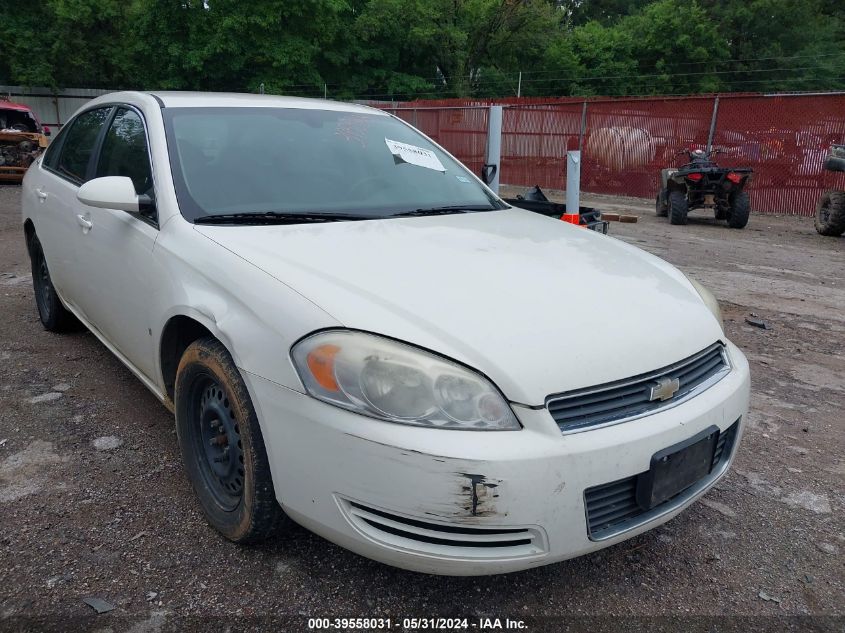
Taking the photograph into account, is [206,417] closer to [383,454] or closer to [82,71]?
[383,454]

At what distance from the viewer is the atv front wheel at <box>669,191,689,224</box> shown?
10.6 m

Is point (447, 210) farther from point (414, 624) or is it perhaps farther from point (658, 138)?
point (658, 138)

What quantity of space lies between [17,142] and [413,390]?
15014 millimetres

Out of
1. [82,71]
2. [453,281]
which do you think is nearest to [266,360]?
[453,281]

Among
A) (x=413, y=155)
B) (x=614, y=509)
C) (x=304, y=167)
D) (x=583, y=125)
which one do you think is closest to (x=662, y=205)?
(x=583, y=125)

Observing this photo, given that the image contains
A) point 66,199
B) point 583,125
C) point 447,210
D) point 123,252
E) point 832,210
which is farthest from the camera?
point 583,125

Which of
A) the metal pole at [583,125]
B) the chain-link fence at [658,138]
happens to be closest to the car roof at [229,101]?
the chain-link fence at [658,138]

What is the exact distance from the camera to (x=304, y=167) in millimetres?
2869

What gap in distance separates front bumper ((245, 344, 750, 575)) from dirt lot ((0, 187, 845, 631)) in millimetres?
332

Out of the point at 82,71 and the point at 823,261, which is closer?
the point at 823,261

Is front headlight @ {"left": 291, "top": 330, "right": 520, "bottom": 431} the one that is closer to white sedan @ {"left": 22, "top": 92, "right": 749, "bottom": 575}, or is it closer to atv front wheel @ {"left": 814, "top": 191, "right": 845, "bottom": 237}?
white sedan @ {"left": 22, "top": 92, "right": 749, "bottom": 575}

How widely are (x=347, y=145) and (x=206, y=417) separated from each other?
144 centimetres

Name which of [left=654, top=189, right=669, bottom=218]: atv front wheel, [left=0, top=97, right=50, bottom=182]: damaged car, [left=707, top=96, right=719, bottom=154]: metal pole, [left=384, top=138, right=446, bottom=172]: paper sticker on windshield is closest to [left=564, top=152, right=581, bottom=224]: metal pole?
[left=384, top=138, right=446, bottom=172]: paper sticker on windshield

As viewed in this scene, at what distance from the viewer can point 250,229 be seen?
238cm
